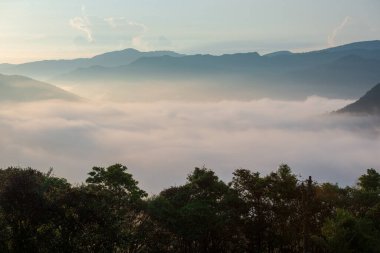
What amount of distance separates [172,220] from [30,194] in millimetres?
25645

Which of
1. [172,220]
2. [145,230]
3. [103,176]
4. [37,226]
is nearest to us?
[37,226]

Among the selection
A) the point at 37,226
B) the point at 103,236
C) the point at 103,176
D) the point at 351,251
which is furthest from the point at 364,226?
the point at 103,176

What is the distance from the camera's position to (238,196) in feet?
186

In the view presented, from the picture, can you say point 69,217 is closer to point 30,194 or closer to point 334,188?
point 30,194

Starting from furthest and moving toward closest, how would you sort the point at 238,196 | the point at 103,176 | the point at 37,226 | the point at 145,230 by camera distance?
the point at 103,176
the point at 238,196
the point at 145,230
the point at 37,226

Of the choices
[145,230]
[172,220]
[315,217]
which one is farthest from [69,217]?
[315,217]

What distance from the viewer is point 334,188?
5831cm

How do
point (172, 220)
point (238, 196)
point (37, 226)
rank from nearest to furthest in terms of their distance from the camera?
1. point (37, 226)
2. point (172, 220)
3. point (238, 196)

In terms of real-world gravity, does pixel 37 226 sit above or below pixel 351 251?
above

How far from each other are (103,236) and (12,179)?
24.3 feet

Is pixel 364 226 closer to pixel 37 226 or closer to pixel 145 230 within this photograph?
pixel 145 230

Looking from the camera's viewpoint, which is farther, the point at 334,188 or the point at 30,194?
the point at 334,188

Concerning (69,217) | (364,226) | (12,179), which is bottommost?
(364,226)

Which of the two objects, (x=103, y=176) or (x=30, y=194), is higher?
(x=30, y=194)
